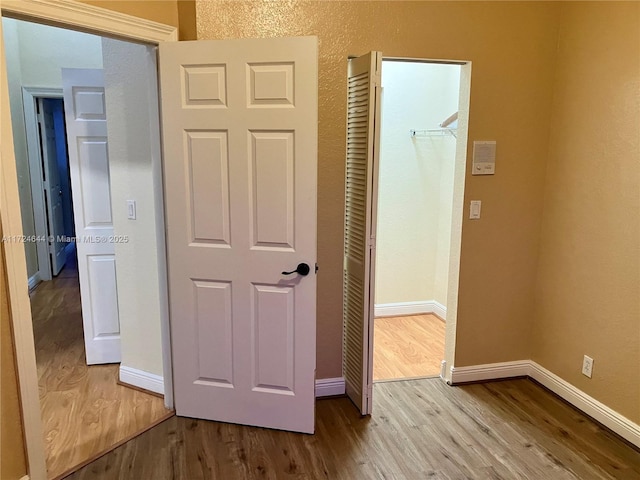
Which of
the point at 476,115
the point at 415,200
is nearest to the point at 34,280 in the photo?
the point at 415,200

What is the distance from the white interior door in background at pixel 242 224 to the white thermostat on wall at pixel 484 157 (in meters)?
1.14

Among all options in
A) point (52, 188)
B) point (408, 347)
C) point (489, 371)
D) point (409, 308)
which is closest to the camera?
point (489, 371)

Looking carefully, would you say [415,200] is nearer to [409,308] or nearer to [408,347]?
[409,308]

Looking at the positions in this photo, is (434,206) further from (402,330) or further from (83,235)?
(83,235)

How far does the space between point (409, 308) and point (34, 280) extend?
4201 millimetres

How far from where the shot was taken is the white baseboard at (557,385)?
2.55m

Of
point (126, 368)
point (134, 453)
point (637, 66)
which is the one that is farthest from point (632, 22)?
point (126, 368)

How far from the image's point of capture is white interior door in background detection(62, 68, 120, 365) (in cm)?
318

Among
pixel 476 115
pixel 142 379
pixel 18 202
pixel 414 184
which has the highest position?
pixel 476 115

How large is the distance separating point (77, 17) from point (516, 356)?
320 cm

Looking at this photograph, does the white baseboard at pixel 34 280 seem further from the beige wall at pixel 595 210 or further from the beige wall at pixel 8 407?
the beige wall at pixel 595 210

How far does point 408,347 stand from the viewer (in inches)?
149

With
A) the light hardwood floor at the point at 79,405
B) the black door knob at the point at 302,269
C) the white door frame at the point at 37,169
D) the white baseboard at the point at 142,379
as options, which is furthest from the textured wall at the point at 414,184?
the white door frame at the point at 37,169

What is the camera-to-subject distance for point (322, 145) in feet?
8.84
